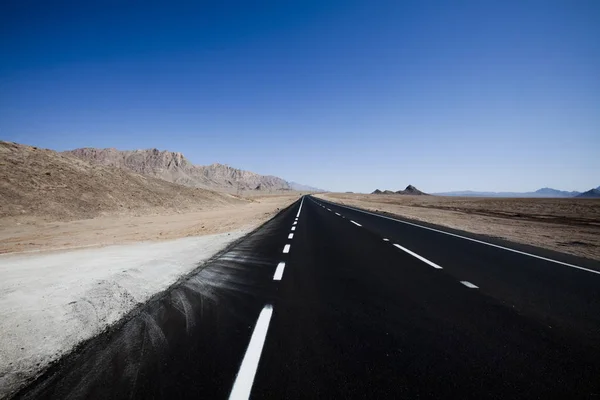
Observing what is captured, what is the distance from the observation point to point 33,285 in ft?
17.0

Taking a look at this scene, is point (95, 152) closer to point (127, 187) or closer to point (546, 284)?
point (127, 187)

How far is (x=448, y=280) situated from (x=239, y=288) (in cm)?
424

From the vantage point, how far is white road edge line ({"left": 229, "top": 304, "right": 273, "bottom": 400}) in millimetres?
2334

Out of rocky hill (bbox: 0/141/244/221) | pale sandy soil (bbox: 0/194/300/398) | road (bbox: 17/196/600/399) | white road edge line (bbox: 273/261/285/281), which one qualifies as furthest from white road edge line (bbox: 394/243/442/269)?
rocky hill (bbox: 0/141/244/221)

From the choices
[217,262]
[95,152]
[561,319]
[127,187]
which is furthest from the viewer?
[95,152]

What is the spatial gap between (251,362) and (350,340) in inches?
46.7

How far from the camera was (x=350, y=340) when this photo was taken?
10.8ft

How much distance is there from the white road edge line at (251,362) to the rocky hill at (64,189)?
63.5ft

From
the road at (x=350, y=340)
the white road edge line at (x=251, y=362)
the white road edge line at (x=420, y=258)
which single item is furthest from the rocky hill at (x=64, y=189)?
the white road edge line at (x=420, y=258)

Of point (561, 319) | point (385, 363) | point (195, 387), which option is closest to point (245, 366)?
point (195, 387)

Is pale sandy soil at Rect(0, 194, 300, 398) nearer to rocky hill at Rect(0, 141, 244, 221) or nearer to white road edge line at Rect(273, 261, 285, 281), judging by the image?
white road edge line at Rect(273, 261, 285, 281)

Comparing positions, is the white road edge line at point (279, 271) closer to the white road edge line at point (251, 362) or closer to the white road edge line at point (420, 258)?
the white road edge line at point (251, 362)

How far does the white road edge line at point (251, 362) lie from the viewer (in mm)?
2334

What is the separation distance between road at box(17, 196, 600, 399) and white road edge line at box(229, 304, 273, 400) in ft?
0.05
